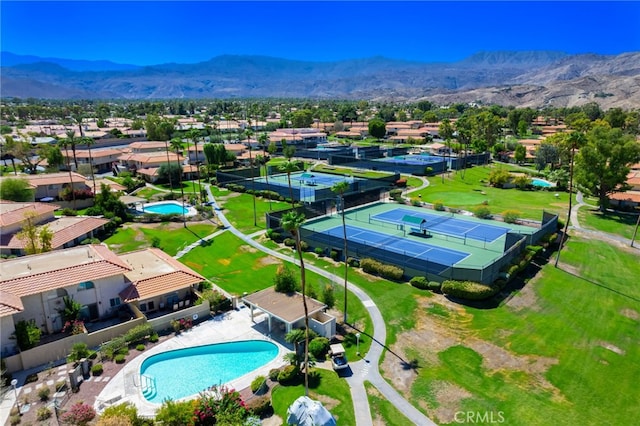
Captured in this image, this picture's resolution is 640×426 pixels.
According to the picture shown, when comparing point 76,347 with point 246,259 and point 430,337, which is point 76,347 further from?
point 430,337

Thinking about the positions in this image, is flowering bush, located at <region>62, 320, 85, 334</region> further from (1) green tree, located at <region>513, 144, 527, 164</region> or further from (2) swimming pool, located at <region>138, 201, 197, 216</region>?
(1) green tree, located at <region>513, 144, 527, 164</region>

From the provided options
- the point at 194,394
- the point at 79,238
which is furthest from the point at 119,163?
the point at 194,394

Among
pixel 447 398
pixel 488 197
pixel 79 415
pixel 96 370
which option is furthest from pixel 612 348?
pixel 488 197

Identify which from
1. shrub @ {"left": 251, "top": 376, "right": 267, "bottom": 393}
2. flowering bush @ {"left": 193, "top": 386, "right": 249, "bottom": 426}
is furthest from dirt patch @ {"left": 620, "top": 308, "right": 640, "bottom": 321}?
flowering bush @ {"left": 193, "top": 386, "right": 249, "bottom": 426}

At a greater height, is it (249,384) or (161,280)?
(161,280)

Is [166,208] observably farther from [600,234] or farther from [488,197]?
[600,234]

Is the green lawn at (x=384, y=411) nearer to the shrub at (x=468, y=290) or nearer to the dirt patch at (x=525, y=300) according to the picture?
the shrub at (x=468, y=290)
